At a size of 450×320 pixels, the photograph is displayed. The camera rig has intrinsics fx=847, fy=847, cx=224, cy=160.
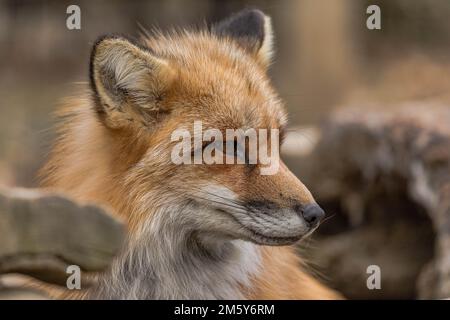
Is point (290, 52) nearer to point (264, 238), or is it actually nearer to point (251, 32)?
point (251, 32)

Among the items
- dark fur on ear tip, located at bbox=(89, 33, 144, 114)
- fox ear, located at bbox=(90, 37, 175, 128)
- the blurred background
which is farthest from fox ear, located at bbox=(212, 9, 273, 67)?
the blurred background

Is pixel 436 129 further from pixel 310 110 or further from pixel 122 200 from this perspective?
pixel 310 110

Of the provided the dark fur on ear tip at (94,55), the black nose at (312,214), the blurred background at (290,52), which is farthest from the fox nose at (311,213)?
the blurred background at (290,52)

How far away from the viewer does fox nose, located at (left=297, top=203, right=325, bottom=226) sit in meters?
4.73

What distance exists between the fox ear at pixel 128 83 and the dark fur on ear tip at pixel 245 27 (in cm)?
108

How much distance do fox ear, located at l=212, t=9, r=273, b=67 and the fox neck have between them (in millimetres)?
1391

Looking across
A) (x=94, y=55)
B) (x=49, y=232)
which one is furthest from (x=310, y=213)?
(x=49, y=232)

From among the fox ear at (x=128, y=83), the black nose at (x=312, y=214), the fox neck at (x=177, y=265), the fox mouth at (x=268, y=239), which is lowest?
the fox neck at (x=177, y=265)

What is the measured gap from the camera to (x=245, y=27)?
6.10 metres

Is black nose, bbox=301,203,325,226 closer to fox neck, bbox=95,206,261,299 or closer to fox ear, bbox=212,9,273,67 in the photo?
fox neck, bbox=95,206,261,299

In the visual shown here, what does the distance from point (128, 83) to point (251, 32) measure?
1384mm

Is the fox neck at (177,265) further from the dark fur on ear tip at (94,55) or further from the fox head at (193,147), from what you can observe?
the dark fur on ear tip at (94,55)

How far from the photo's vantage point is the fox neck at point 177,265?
503 centimetres

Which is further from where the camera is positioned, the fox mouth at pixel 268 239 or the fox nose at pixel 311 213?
the fox mouth at pixel 268 239
